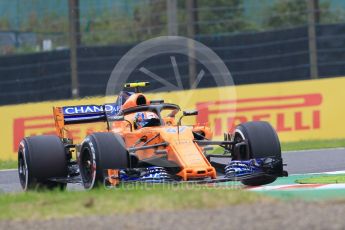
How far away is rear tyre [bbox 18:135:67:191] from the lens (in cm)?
1172

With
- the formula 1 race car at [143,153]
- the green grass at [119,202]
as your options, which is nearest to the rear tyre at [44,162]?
the formula 1 race car at [143,153]

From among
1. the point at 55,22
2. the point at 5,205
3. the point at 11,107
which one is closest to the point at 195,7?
the point at 55,22

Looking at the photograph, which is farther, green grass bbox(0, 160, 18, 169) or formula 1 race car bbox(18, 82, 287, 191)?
green grass bbox(0, 160, 18, 169)

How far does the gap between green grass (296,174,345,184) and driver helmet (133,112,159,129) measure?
219 cm

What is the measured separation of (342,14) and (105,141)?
36.1 feet

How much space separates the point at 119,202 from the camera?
836 cm

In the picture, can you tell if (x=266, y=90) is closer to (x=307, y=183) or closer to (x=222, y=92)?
(x=222, y=92)

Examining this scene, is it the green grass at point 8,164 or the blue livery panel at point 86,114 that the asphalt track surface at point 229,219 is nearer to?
the blue livery panel at point 86,114

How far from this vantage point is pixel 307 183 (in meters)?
12.1

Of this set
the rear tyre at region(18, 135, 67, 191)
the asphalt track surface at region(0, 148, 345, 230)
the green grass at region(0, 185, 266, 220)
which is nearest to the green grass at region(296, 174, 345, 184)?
the rear tyre at region(18, 135, 67, 191)

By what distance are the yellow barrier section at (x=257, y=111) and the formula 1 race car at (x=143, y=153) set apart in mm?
6934

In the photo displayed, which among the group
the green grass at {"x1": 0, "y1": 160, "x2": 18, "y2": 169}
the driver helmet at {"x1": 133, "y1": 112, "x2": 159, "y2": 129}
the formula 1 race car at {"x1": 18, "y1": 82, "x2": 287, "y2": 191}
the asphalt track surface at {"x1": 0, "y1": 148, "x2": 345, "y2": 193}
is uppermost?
A: the driver helmet at {"x1": 133, "y1": 112, "x2": 159, "y2": 129}

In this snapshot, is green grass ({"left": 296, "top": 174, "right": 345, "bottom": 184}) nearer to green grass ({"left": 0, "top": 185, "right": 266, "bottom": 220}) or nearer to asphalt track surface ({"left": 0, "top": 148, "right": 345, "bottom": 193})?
asphalt track surface ({"left": 0, "top": 148, "right": 345, "bottom": 193})

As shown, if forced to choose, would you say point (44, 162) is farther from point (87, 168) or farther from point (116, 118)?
point (116, 118)
